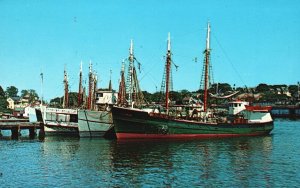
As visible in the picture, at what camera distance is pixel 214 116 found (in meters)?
70.5

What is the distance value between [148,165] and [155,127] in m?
22.8

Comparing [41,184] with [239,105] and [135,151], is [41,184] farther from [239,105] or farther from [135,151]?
[239,105]

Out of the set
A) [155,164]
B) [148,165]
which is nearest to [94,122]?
[155,164]

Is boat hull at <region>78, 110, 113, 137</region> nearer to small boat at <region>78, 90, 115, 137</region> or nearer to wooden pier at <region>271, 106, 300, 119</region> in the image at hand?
small boat at <region>78, 90, 115, 137</region>

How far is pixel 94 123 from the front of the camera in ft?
209

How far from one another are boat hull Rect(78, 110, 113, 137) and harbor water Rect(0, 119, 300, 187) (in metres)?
9.81

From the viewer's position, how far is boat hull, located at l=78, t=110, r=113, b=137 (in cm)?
6197

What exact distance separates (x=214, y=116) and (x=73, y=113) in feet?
78.0

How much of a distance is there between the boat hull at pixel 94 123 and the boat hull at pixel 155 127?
18.4ft

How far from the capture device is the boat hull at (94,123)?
61969mm

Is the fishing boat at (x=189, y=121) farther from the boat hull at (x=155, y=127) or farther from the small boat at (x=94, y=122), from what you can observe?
the small boat at (x=94, y=122)

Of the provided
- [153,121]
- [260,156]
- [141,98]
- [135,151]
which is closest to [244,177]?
[260,156]

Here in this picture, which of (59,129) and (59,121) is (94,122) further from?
(59,129)

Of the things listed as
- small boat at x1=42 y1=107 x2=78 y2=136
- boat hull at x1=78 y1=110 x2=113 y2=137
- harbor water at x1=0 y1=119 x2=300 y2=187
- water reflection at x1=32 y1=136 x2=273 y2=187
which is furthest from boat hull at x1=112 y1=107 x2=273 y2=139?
small boat at x1=42 y1=107 x2=78 y2=136
